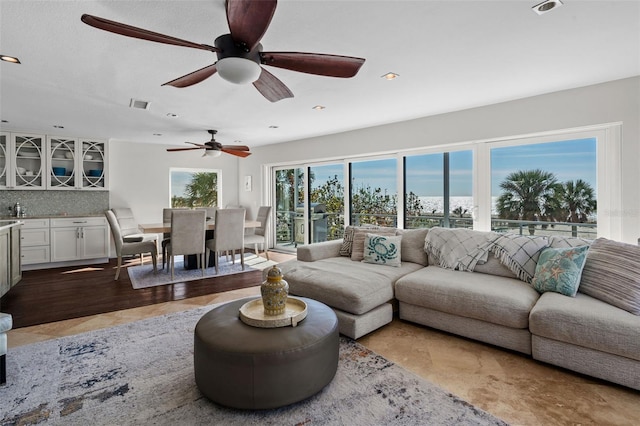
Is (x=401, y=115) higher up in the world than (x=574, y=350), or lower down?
higher up

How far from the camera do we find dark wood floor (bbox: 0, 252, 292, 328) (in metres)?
3.41

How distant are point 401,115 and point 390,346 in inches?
121

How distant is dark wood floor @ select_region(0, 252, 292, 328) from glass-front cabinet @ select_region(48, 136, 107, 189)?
1645 millimetres

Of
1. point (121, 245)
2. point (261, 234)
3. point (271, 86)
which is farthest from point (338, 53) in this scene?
point (261, 234)

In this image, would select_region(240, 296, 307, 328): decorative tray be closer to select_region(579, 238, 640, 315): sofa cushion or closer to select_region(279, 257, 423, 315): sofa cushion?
select_region(279, 257, 423, 315): sofa cushion

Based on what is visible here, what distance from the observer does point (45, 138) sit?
5656 millimetres

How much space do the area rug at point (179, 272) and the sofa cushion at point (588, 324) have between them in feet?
13.6

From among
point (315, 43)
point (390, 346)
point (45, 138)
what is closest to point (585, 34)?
point (315, 43)

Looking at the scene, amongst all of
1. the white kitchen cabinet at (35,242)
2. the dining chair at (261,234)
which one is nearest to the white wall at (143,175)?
the white kitchen cabinet at (35,242)

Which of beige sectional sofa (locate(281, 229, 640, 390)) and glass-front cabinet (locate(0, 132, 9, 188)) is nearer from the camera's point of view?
beige sectional sofa (locate(281, 229, 640, 390))

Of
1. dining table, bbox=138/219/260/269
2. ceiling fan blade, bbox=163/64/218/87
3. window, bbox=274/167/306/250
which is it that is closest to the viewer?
ceiling fan blade, bbox=163/64/218/87

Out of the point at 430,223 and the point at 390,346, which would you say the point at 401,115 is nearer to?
the point at 430,223

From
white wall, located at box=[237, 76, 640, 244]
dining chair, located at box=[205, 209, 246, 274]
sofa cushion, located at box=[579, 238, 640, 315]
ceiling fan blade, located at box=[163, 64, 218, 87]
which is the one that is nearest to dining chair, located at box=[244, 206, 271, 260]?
dining chair, located at box=[205, 209, 246, 274]

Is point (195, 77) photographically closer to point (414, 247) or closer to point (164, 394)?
point (164, 394)
